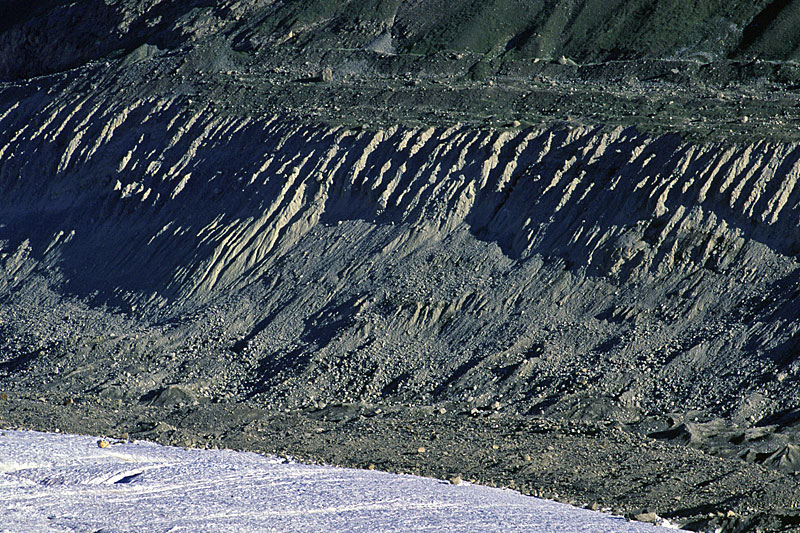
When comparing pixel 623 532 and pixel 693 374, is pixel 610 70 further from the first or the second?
pixel 623 532

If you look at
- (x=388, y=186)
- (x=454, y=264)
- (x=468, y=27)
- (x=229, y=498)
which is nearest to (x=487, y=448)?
(x=454, y=264)

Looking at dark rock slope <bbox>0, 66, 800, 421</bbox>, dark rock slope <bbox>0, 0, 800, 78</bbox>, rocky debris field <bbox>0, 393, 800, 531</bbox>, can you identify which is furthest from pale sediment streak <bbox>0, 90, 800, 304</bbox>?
dark rock slope <bbox>0, 0, 800, 78</bbox>

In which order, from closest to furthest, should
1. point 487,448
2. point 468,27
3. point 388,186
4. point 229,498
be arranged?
point 229,498
point 487,448
point 388,186
point 468,27

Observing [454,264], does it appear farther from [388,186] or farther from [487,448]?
[487,448]

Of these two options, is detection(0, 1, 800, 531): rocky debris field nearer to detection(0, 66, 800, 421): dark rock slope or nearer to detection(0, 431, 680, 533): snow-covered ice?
detection(0, 66, 800, 421): dark rock slope

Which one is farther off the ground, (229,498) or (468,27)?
(468,27)

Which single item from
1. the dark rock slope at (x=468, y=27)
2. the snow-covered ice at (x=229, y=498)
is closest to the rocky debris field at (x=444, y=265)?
the dark rock slope at (x=468, y=27)

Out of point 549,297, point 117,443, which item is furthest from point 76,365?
point 549,297
